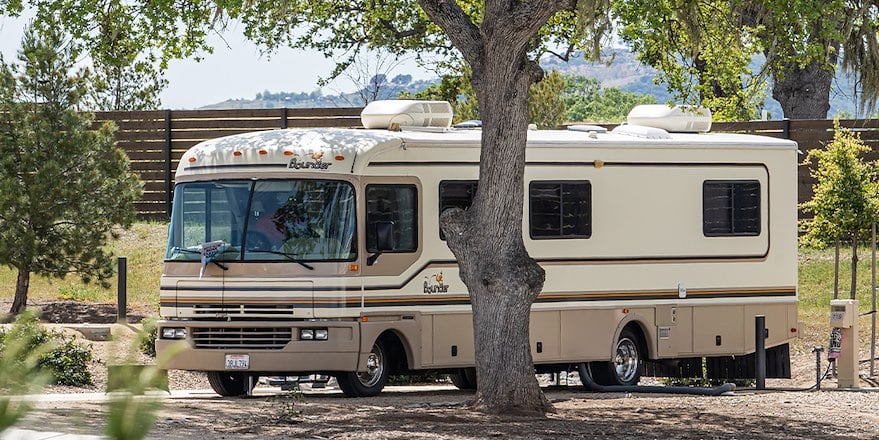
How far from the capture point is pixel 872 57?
70.0 ft

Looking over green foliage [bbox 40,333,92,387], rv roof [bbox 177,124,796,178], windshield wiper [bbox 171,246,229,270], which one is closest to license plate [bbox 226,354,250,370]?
windshield wiper [bbox 171,246,229,270]

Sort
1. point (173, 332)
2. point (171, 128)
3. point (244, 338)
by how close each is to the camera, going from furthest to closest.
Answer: point (171, 128) → point (173, 332) → point (244, 338)

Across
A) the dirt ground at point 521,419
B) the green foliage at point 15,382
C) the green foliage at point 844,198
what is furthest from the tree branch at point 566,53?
the green foliage at point 15,382

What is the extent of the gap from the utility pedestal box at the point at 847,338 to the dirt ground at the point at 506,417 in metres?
0.91

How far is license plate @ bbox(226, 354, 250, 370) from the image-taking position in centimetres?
1311

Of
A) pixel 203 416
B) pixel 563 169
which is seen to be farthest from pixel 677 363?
pixel 203 416

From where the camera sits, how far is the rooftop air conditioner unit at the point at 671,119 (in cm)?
1630

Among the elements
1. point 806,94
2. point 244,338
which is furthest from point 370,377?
point 806,94

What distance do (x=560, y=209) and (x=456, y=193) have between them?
131 cm

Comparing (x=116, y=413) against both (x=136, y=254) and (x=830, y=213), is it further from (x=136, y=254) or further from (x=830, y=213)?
(x=136, y=254)

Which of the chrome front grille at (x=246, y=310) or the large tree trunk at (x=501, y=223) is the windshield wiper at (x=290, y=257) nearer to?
the chrome front grille at (x=246, y=310)

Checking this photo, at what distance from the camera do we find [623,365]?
1537cm

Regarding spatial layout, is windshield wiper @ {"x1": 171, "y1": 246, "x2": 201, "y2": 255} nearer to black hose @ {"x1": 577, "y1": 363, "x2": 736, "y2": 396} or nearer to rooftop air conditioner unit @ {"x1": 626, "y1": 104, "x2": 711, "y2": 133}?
black hose @ {"x1": 577, "y1": 363, "x2": 736, "y2": 396}

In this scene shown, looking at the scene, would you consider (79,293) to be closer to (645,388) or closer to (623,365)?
(623,365)
